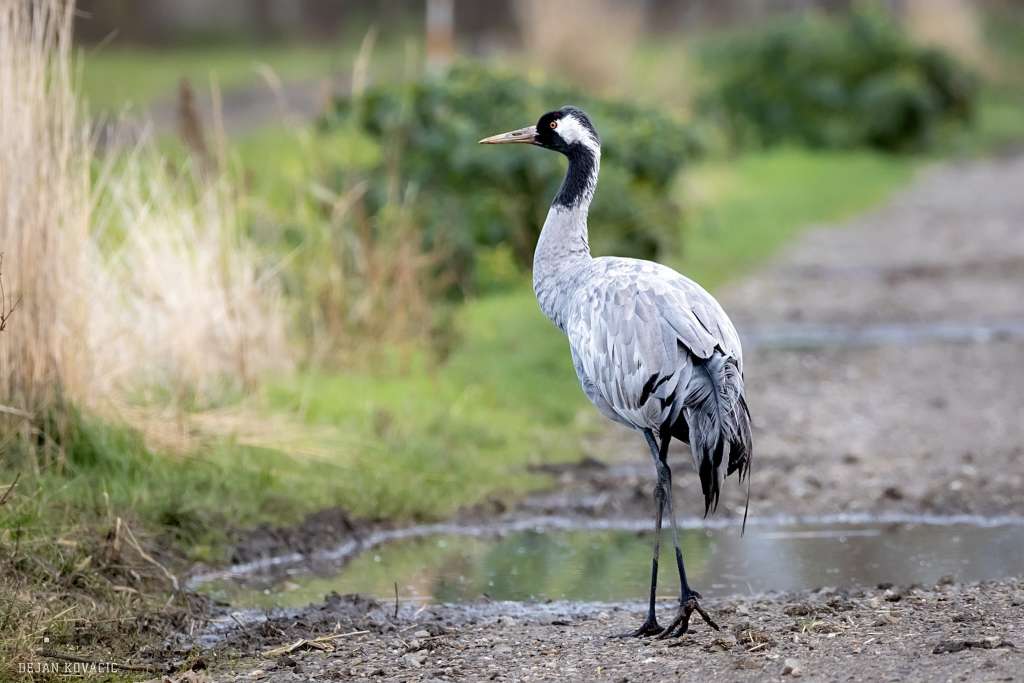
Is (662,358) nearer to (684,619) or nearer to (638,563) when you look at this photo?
(684,619)

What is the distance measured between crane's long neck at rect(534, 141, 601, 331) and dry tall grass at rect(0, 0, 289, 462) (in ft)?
6.88

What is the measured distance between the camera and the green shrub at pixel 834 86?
2336 cm

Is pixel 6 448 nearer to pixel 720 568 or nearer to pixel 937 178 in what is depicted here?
pixel 720 568

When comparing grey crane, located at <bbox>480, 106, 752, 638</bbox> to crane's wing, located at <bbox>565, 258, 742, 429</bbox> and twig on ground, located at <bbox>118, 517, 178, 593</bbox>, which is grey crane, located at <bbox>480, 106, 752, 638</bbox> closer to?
crane's wing, located at <bbox>565, 258, 742, 429</bbox>

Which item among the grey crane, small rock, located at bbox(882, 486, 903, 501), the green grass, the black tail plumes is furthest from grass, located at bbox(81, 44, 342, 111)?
the black tail plumes

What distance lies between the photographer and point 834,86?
2339 centimetres

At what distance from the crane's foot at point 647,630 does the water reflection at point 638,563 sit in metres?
0.76

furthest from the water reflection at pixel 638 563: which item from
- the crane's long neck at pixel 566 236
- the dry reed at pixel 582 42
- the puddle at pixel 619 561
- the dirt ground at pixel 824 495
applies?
the dry reed at pixel 582 42

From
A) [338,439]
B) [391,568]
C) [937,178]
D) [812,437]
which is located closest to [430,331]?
[338,439]

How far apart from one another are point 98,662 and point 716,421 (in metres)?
2.31

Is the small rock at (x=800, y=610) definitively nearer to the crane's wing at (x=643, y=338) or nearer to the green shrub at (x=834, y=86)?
the crane's wing at (x=643, y=338)

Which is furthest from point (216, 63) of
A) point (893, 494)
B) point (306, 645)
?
point (306, 645)

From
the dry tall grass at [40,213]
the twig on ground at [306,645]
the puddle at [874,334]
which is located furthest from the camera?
the puddle at [874,334]

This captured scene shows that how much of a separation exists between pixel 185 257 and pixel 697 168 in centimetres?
1203
